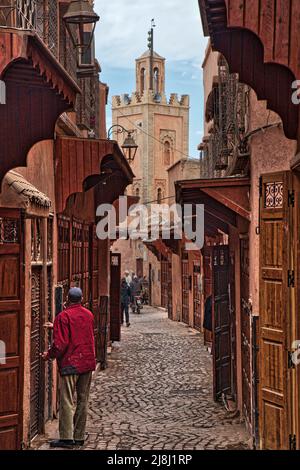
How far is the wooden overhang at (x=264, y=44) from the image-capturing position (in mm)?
5871

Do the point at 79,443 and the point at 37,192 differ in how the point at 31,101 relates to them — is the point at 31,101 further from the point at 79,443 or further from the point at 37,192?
the point at 79,443

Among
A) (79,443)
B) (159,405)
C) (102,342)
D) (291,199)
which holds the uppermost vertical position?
(291,199)

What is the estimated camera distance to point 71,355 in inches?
323

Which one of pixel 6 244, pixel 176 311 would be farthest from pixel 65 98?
pixel 176 311

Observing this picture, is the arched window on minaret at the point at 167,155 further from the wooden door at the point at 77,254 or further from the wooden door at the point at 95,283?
the wooden door at the point at 77,254

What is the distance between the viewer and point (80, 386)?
838 cm

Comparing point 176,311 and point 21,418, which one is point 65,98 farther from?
point 176,311

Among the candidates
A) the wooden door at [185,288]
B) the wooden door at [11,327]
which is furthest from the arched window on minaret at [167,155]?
the wooden door at [11,327]

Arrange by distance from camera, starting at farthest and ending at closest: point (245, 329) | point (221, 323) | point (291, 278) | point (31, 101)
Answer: point (221, 323) < point (245, 329) < point (31, 101) < point (291, 278)

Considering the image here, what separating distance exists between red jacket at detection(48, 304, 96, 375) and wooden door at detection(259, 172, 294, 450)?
82.1 inches

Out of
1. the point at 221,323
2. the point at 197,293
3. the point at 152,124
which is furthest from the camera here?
the point at 152,124

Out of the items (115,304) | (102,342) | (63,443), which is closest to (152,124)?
(115,304)

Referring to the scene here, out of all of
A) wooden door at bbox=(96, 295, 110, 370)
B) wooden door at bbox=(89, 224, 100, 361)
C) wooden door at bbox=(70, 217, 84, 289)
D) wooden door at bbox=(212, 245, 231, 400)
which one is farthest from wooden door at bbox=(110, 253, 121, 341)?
wooden door at bbox=(212, 245, 231, 400)

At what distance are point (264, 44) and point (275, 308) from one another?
218 cm
